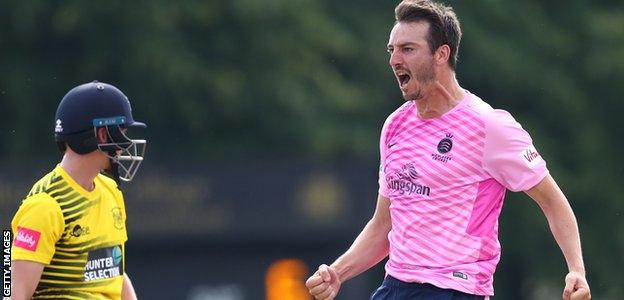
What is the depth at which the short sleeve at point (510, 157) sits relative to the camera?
253 inches

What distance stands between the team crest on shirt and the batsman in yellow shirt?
1.26 metres

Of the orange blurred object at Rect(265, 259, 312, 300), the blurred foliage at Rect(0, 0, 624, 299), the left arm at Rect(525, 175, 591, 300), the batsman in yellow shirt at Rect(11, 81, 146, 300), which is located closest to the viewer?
the left arm at Rect(525, 175, 591, 300)

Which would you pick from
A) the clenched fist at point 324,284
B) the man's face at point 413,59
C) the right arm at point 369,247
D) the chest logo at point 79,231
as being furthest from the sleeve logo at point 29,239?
the man's face at point 413,59

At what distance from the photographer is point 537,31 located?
20656 mm

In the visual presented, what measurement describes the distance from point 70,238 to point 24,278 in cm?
26

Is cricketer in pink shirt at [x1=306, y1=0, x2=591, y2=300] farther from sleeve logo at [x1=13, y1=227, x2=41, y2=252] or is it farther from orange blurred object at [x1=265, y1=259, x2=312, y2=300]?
orange blurred object at [x1=265, y1=259, x2=312, y2=300]

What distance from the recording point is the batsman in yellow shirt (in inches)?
257

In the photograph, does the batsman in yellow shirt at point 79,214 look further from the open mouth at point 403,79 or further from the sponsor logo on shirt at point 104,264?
the open mouth at point 403,79

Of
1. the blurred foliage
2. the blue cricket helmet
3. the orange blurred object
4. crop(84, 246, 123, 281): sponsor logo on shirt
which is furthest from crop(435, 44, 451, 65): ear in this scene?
the blurred foliage

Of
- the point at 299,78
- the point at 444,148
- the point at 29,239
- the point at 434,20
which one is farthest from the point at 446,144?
the point at 299,78

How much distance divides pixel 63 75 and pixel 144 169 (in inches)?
203

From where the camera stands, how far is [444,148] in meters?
6.57

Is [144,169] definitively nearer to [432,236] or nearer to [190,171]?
[190,171]

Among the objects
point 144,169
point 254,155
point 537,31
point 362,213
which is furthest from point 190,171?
point 537,31
